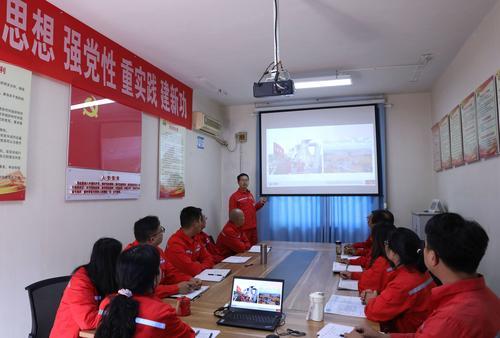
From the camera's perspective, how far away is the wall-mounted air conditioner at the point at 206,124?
4.72 m

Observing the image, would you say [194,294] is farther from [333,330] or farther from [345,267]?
[345,267]

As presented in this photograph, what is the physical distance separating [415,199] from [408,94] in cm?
158

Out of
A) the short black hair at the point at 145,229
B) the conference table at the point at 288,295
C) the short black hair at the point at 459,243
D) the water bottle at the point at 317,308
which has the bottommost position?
the conference table at the point at 288,295

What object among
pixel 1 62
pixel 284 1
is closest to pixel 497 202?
pixel 284 1

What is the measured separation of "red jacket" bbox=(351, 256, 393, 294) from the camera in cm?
207

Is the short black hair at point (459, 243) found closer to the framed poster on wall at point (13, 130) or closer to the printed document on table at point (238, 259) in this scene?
the printed document on table at point (238, 259)

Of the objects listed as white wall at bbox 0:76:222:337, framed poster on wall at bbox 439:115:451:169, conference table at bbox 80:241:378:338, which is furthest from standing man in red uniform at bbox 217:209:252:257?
framed poster on wall at bbox 439:115:451:169

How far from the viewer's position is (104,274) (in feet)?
5.42

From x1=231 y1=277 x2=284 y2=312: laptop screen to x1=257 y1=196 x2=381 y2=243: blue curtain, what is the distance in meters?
3.58

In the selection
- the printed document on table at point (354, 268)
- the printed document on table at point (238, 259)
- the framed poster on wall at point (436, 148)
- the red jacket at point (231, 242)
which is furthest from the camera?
the framed poster on wall at point (436, 148)

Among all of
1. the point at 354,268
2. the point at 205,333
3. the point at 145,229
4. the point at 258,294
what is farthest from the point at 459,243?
the point at 145,229

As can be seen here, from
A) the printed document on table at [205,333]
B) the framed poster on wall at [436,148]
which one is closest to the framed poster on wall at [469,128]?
the framed poster on wall at [436,148]

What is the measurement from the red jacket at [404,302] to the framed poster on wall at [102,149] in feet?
7.75

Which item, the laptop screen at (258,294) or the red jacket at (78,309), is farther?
the laptop screen at (258,294)
